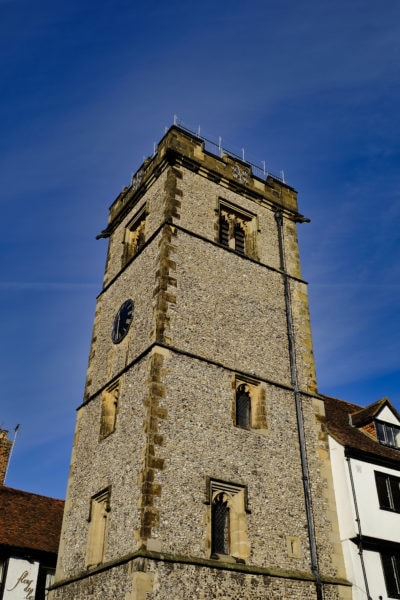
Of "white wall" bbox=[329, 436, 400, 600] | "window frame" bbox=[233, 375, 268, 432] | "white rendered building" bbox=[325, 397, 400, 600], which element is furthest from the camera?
"window frame" bbox=[233, 375, 268, 432]

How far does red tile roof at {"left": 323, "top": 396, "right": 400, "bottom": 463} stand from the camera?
15.6 metres

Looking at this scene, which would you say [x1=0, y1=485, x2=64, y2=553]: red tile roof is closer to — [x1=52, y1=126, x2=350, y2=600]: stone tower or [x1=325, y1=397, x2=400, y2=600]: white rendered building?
[x1=52, y1=126, x2=350, y2=600]: stone tower

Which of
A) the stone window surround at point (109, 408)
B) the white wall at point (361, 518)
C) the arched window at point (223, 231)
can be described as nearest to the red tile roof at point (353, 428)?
the white wall at point (361, 518)

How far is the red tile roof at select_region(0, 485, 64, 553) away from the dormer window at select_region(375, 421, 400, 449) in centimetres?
1008

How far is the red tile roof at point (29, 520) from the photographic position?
16.7m

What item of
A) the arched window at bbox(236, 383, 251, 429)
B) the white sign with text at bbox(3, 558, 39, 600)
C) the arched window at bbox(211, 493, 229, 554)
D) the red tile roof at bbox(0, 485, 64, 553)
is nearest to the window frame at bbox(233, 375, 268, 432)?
the arched window at bbox(236, 383, 251, 429)

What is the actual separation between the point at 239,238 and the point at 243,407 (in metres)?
6.08

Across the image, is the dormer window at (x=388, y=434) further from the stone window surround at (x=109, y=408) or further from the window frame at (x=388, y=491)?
the stone window surround at (x=109, y=408)

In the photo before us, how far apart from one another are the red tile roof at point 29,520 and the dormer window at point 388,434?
33.1 ft

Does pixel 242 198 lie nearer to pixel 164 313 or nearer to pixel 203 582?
pixel 164 313

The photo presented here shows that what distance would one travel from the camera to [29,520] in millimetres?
18266

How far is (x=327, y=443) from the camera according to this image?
1529 cm

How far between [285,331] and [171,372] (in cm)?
466

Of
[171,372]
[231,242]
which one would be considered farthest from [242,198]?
[171,372]
